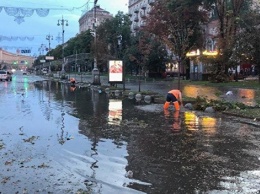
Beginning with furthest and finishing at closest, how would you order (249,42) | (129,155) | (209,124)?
(249,42)
(209,124)
(129,155)

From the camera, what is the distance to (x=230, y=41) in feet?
142

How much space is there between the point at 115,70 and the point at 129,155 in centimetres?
2845

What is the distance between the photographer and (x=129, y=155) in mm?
9055

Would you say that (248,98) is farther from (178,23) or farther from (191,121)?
(191,121)

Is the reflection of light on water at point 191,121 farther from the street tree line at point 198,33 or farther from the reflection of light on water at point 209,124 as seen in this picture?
the street tree line at point 198,33

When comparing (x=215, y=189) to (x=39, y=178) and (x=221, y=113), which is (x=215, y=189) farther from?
(x=221, y=113)

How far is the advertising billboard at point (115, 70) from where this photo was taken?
37031 mm

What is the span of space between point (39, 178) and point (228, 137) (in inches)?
248

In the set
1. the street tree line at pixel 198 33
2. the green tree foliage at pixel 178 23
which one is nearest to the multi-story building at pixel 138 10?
the street tree line at pixel 198 33

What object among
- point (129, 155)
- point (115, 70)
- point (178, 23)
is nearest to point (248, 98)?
point (178, 23)

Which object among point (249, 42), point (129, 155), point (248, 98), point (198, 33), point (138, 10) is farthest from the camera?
point (138, 10)

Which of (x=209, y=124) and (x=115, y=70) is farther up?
(x=115, y=70)

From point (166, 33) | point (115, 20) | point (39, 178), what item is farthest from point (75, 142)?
point (115, 20)

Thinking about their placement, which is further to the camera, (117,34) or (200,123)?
(117,34)
